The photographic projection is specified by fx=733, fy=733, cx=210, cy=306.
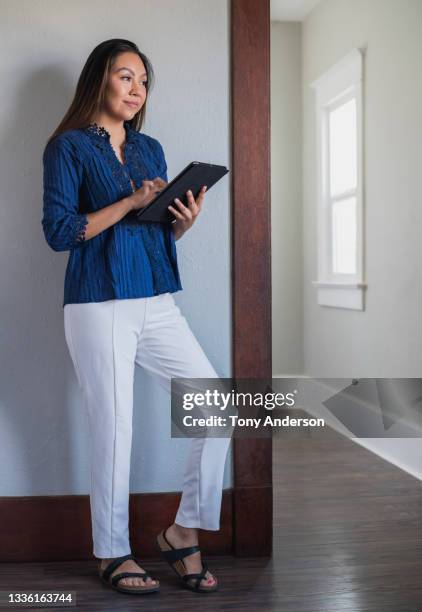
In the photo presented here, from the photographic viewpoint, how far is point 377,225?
430 cm

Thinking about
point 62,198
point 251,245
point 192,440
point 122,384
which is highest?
point 62,198

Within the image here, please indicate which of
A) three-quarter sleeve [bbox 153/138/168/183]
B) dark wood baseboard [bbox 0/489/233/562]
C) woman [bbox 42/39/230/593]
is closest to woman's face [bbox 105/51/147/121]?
woman [bbox 42/39/230/593]

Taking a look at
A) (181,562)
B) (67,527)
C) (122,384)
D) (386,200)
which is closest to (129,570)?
(181,562)

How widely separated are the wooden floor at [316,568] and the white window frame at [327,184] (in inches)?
65.8

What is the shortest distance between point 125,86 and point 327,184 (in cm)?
335

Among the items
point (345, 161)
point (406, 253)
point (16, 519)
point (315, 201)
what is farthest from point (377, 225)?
point (16, 519)

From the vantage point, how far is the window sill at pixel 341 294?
180 inches

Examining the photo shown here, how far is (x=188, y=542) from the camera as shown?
2.27m

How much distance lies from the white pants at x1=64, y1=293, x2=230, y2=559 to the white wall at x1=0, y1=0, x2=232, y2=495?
282 millimetres

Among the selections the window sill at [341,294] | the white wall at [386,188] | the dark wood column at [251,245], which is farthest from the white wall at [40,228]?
the window sill at [341,294]

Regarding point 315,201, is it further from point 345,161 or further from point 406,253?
point 406,253

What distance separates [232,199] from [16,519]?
130 cm

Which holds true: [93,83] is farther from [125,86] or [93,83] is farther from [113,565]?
[113,565]

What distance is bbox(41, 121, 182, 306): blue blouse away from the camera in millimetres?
2102
